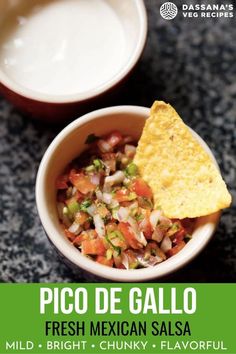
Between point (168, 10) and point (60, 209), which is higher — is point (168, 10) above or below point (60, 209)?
above

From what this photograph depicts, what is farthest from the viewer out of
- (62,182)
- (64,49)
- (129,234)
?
(64,49)

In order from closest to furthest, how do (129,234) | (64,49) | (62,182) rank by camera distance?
(129,234)
(62,182)
(64,49)

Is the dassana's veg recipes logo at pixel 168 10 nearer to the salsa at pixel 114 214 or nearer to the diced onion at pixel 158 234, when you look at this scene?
the salsa at pixel 114 214

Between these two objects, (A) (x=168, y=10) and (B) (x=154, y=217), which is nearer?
(B) (x=154, y=217)

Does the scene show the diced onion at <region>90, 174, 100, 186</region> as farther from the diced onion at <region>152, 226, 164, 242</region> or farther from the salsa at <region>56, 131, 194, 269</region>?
the diced onion at <region>152, 226, 164, 242</region>

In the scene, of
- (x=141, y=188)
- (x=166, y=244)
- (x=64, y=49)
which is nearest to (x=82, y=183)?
(x=141, y=188)

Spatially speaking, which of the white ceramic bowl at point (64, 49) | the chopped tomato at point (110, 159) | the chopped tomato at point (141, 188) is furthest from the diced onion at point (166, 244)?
the white ceramic bowl at point (64, 49)

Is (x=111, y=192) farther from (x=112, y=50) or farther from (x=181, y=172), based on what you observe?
(x=112, y=50)

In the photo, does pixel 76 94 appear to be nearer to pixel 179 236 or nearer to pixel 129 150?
pixel 129 150
